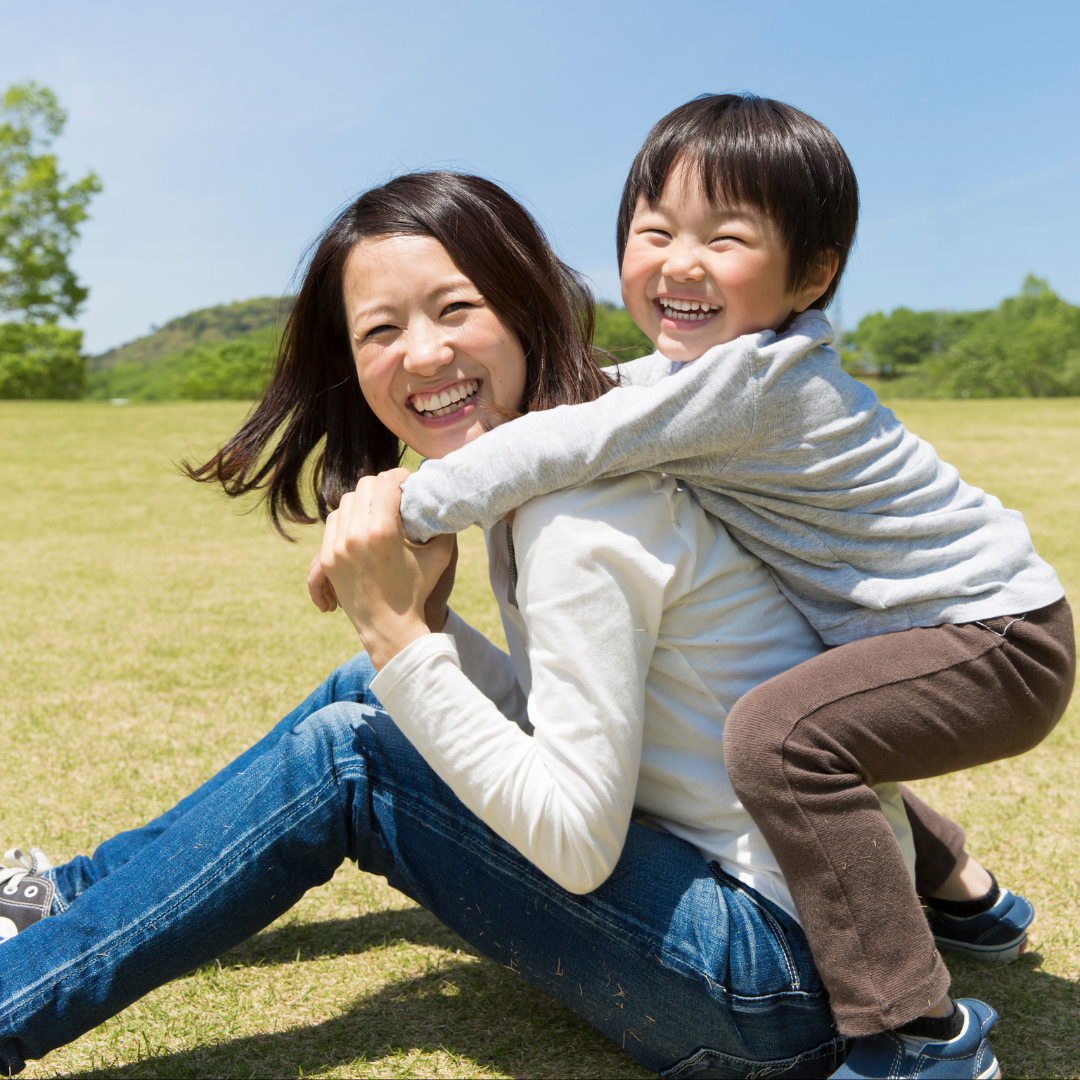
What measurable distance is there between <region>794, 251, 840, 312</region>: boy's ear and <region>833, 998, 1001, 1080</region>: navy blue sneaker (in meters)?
1.21

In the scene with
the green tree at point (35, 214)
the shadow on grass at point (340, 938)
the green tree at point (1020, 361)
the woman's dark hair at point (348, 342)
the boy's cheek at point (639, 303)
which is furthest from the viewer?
the green tree at point (1020, 361)

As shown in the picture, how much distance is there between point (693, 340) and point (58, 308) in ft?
138

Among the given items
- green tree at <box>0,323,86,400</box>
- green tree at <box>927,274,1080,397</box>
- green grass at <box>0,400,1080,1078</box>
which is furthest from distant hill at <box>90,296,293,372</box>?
green grass at <box>0,400,1080,1078</box>

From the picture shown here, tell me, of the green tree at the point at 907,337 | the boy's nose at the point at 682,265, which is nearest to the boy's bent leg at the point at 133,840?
the boy's nose at the point at 682,265

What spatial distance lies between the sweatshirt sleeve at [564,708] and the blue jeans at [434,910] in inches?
5.2

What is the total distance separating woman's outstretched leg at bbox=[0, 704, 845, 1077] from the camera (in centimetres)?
156

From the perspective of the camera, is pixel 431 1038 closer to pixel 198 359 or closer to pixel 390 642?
pixel 390 642

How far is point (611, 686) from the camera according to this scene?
1437 millimetres

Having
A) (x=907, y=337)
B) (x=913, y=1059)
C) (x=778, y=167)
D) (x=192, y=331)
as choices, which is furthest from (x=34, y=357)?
(x=192, y=331)

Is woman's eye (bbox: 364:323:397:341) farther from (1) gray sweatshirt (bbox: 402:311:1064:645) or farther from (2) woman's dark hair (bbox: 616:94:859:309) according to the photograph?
(2) woman's dark hair (bbox: 616:94:859:309)

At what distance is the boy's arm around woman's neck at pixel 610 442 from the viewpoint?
1.50 m

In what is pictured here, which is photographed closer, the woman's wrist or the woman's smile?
the woman's wrist

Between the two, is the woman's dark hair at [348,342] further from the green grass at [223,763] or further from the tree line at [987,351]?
the tree line at [987,351]

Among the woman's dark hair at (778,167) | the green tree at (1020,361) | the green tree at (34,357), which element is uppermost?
the green tree at (34,357)
